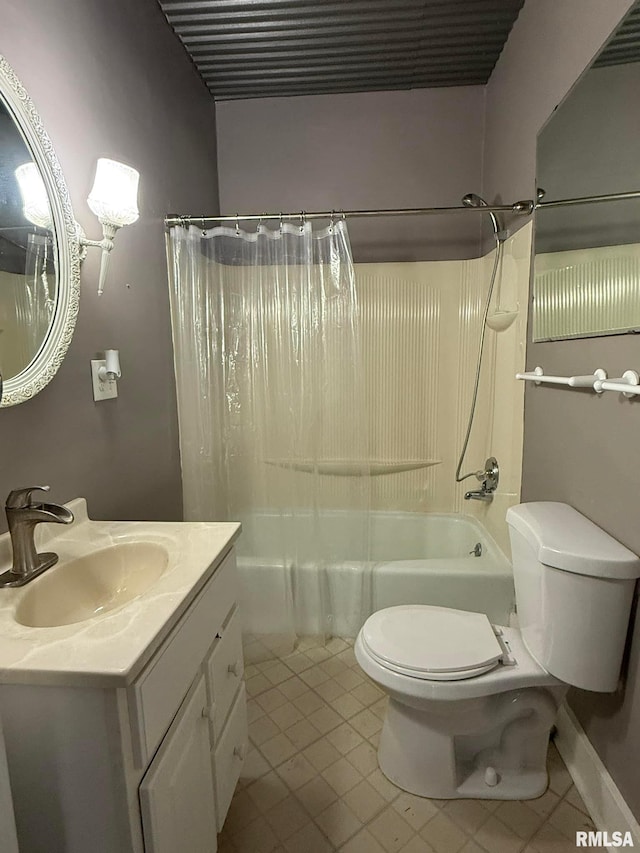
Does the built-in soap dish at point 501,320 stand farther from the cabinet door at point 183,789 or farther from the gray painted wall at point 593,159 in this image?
the cabinet door at point 183,789

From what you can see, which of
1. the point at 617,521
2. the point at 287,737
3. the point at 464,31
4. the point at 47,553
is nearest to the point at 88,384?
the point at 47,553

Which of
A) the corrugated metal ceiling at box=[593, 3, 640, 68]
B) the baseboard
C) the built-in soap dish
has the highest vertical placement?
the corrugated metal ceiling at box=[593, 3, 640, 68]

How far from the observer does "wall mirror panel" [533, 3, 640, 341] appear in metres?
1.13

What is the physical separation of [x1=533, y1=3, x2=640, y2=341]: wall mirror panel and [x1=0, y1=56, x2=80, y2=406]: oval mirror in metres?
1.45

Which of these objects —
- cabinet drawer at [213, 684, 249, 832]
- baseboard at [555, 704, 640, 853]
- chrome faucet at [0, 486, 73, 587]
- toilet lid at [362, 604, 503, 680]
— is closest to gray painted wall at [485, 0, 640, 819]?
baseboard at [555, 704, 640, 853]

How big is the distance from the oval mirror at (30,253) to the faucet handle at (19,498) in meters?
0.21

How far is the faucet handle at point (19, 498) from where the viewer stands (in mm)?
1001

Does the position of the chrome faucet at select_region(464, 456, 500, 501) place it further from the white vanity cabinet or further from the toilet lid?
the white vanity cabinet

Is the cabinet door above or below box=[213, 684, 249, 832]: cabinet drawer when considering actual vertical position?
above

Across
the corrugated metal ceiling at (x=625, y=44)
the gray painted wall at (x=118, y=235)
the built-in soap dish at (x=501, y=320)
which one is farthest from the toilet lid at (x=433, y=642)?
the corrugated metal ceiling at (x=625, y=44)

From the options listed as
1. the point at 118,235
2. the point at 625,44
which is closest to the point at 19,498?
the point at 118,235

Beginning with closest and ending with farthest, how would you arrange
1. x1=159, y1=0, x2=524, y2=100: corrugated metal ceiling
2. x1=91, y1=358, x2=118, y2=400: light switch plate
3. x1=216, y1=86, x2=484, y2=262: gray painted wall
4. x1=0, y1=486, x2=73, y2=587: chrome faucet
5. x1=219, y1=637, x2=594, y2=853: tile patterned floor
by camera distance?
x1=0, y1=486, x2=73, y2=587: chrome faucet → x1=219, y1=637, x2=594, y2=853: tile patterned floor → x1=91, y1=358, x2=118, y2=400: light switch plate → x1=159, y1=0, x2=524, y2=100: corrugated metal ceiling → x1=216, y1=86, x2=484, y2=262: gray painted wall

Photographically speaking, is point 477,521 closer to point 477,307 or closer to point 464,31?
point 477,307

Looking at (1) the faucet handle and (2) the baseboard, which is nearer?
(1) the faucet handle
